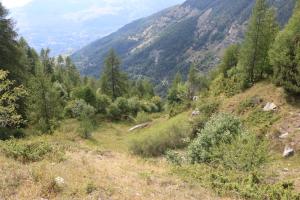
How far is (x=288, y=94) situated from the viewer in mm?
38375

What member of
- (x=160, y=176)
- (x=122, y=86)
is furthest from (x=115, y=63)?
(x=160, y=176)

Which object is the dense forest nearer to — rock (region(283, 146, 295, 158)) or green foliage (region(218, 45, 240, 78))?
green foliage (region(218, 45, 240, 78))

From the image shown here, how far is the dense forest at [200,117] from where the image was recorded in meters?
17.2

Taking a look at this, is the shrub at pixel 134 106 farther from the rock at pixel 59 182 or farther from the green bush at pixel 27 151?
the rock at pixel 59 182

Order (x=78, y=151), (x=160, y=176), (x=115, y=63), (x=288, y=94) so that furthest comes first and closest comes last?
(x=115, y=63)
(x=288, y=94)
(x=78, y=151)
(x=160, y=176)

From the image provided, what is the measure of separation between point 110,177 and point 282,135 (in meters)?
22.3

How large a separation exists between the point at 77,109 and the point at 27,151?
134 feet

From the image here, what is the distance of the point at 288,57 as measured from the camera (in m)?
38.4

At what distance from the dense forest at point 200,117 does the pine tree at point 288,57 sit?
101 millimetres

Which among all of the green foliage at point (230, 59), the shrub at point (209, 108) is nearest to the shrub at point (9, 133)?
the shrub at point (209, 108)

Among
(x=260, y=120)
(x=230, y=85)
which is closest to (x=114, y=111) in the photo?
(x=230, y=85)

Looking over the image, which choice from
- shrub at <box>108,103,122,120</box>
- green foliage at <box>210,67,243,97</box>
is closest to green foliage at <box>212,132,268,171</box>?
green foliage at <box>210,67,243,97</box>

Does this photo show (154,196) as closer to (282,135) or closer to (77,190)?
(77,190)

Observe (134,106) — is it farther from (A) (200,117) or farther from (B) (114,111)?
(A) (200,117)
